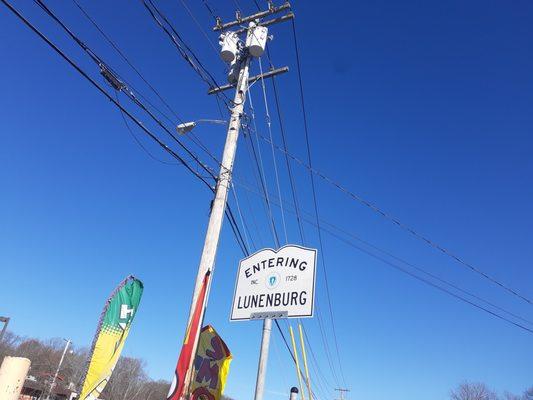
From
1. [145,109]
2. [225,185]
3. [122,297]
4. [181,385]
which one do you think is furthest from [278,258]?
[122,297]

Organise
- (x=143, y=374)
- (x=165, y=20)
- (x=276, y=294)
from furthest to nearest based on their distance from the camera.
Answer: (x=143, y=374) < (x=165, y=20) < (x=276, y=294)

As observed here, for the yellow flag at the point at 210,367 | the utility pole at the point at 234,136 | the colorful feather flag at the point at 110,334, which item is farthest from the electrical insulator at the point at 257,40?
the colorful feather flag at the point at 110,334

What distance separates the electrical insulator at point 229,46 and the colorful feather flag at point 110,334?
672cm

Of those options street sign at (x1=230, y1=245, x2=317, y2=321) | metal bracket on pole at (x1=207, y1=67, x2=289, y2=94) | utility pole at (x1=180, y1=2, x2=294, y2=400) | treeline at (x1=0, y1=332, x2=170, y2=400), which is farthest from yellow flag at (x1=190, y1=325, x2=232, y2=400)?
treeline at (x1=0, y1=332, x2=170, y2=400)

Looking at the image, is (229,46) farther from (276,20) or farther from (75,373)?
(75,373)

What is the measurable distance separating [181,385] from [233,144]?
5238mm

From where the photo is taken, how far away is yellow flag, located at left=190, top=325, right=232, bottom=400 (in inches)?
319

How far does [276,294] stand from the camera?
293 inches

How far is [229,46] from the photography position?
10281 millimetres

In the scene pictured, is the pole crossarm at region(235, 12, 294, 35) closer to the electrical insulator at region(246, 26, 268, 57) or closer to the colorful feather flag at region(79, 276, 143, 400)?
the electrical insulator at region(246, 26, 268, 57)

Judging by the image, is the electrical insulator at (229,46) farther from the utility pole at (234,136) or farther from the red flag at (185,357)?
the red flag at (185,357)

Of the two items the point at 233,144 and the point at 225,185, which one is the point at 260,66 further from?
the point at 225,185

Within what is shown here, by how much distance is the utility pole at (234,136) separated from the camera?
8062 millimetres

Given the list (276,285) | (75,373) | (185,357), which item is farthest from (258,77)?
(75,373)
